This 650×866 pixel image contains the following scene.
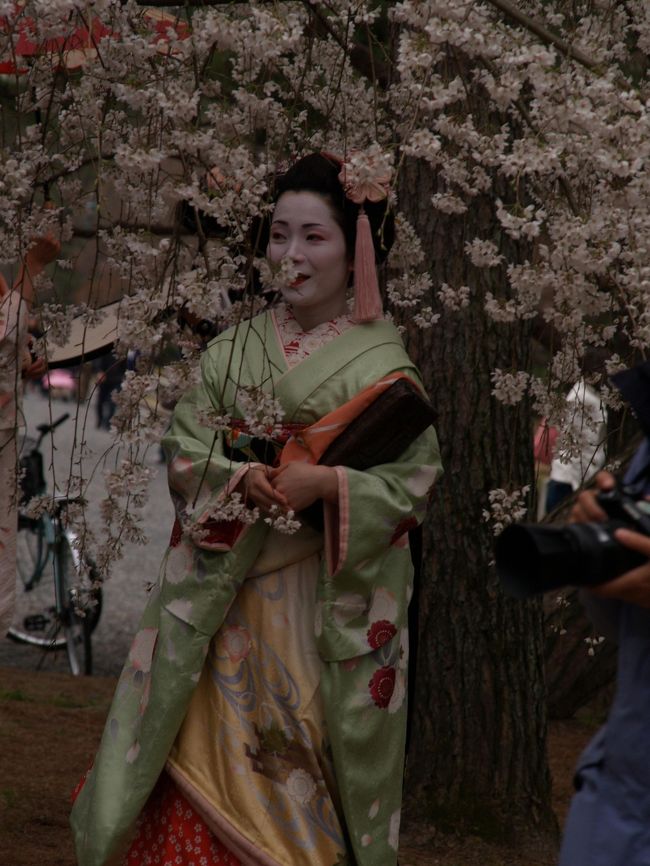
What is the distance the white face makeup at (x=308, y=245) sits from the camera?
131 inches

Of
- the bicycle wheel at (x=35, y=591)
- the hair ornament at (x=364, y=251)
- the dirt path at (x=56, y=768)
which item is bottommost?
the dirt path at (x=56, y=768)

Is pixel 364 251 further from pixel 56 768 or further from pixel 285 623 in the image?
pixel 56 768

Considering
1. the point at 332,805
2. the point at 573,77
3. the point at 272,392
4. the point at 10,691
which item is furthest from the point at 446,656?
the point at 10,691

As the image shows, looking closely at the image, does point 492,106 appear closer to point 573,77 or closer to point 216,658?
point 573,77

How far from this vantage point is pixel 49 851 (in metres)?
4.48

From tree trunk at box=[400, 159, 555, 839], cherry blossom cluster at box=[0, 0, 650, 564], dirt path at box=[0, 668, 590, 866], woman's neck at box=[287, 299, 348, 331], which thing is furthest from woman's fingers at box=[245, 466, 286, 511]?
dirt path at box=[0, 668, 590, 866]

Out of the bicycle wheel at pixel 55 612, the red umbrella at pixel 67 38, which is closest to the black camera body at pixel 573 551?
the red umbrella at pixel 67 38

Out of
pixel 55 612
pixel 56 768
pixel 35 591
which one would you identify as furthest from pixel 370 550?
pixel 35 591

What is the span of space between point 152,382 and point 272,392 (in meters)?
0.30

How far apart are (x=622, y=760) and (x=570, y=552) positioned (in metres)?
0.36

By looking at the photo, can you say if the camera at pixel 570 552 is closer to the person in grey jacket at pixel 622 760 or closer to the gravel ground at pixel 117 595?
the person in grey jacket at pixel 622 760

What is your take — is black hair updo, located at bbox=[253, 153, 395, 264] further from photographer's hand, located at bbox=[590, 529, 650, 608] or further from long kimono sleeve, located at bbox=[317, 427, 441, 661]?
photographer's hand, located at bbox=[590, 529, 650, 608]

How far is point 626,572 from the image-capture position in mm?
2080

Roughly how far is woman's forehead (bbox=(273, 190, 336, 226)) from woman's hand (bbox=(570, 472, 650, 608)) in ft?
4.53
